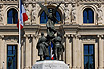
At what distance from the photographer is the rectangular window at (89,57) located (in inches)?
2544

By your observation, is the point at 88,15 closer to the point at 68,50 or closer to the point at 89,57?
the point at 89,57

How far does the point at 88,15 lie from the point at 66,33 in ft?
15.8

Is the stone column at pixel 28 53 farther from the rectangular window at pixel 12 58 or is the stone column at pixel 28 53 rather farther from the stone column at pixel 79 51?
the stone column at pixel 79 51

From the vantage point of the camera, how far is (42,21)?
65.4 meters

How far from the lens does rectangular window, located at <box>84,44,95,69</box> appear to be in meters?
64.6

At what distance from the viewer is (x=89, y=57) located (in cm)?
6469

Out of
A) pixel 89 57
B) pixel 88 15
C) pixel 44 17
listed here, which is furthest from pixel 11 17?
pixel 89 57

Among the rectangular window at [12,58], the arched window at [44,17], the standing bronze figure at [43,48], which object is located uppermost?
the arched window at [44,17]

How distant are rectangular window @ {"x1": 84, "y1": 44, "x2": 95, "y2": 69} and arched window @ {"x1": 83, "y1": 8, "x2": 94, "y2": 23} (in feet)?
12.3

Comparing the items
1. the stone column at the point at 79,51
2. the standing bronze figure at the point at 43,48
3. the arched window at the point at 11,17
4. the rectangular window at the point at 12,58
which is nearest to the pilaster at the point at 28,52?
the rectangular window at the point at 12,58

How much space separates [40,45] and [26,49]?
30.4 metres

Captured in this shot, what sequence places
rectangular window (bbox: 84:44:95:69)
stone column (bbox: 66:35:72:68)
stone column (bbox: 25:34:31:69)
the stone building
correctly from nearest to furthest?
1. stone column (bbox: 25:34:31:69)
2. stone column (bbox: 66:35:72:68)
3. the stone building
4. rectangular window (bbox: 84:44:95:69)

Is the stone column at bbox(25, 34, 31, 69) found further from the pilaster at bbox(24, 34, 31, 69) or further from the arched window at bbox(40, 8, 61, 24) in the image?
the arched window at bbox(40, 8, 61, 24)

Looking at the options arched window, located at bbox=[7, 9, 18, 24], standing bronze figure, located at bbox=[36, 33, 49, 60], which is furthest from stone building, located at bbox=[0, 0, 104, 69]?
standing bronze figure, located at bbox=[36, 33, 49, 60]
